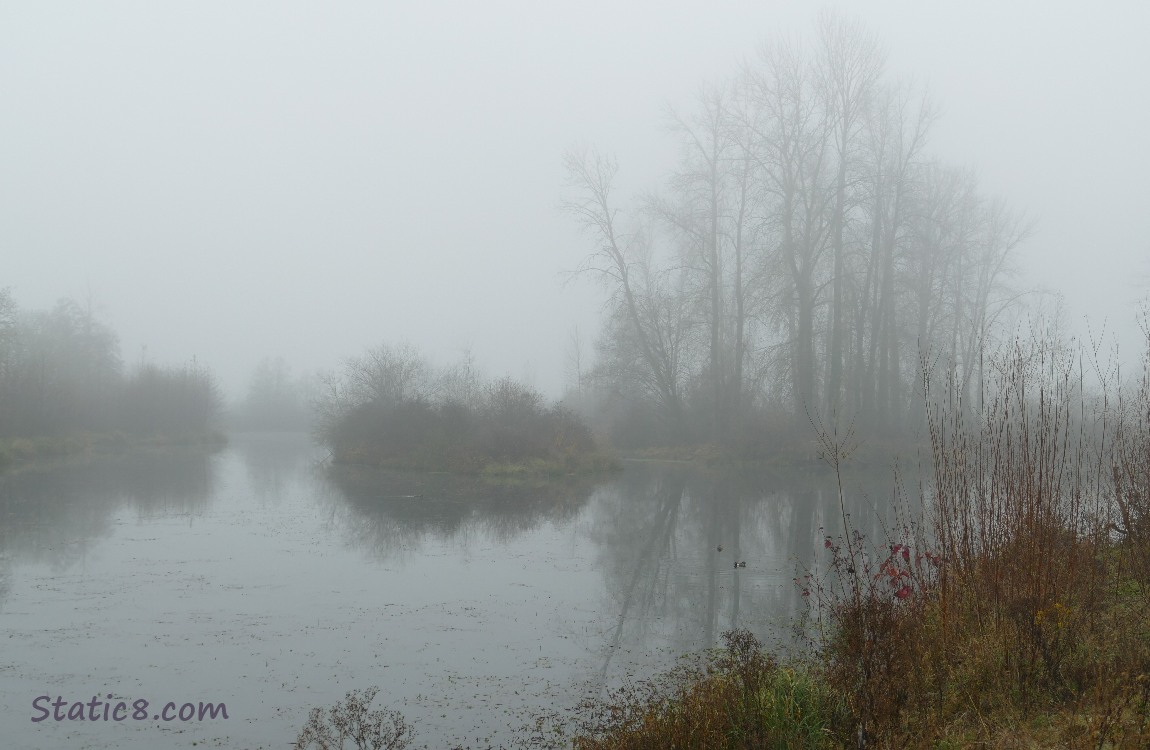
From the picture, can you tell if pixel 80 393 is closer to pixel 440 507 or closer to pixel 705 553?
pixel 440 507

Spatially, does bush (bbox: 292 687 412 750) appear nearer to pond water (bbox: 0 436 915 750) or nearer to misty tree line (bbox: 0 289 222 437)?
pond water (bbox: 0 436 915 750)

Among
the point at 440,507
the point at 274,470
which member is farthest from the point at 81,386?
the point at 440,507

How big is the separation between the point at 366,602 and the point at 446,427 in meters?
20.4

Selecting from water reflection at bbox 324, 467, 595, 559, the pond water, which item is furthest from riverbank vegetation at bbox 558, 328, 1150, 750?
water reflection at bbox 324, 467, 595, 559

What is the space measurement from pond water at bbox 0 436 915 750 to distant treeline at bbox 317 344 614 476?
7985 millimetres

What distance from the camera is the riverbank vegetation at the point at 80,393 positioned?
33.5 metres

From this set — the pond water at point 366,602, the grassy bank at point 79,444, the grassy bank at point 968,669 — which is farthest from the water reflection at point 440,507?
the grassy bank at point 79,444

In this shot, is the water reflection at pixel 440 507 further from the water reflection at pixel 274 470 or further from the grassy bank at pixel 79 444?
the grassy bank at pixel 79 444

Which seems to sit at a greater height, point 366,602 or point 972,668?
point 972,668

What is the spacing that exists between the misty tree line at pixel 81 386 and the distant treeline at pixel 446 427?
39.3ft

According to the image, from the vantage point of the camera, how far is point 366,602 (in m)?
9.09

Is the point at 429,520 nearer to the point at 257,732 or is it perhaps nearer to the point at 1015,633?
the point at 257,732

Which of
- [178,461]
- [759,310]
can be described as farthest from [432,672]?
[178,461]

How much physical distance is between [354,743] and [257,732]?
69 cm
